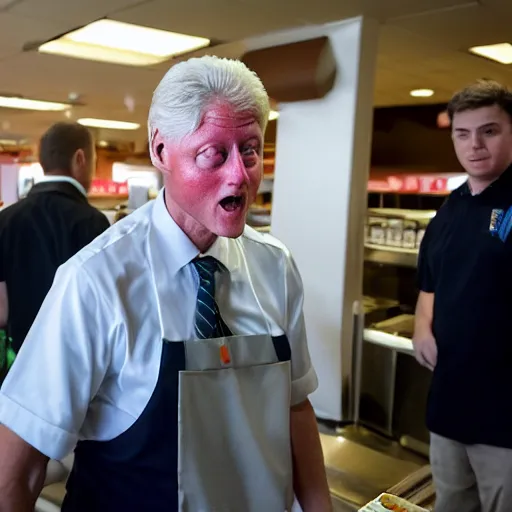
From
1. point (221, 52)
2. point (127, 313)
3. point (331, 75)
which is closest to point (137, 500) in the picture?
point (127, 313)

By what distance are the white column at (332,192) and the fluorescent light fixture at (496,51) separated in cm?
72

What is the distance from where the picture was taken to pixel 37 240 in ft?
7.77

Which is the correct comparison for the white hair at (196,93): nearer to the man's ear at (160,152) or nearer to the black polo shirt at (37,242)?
the man's ear at (160,152)

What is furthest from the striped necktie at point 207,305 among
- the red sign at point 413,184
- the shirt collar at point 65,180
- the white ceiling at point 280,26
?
the red sign at point 413,184

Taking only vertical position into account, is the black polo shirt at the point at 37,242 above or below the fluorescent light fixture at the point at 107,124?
below

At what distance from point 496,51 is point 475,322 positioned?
2.15 meters

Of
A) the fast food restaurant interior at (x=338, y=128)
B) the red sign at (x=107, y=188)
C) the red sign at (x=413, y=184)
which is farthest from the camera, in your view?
the red sign at (x=107, y=188)

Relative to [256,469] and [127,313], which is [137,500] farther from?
[127,313]

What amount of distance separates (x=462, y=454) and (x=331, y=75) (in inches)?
70.7

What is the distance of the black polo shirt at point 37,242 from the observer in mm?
2348

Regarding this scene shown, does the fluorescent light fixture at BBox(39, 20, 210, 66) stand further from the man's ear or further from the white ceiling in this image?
the man's ear

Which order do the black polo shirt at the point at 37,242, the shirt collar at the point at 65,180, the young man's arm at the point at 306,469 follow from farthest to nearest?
1. the shirt collar at the point at 65,180
2. the black polo shirt at the point at 37,242
3. the young man's arm at the point at 306,469

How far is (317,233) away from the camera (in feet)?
9.92

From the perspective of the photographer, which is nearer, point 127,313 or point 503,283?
point 127,313
